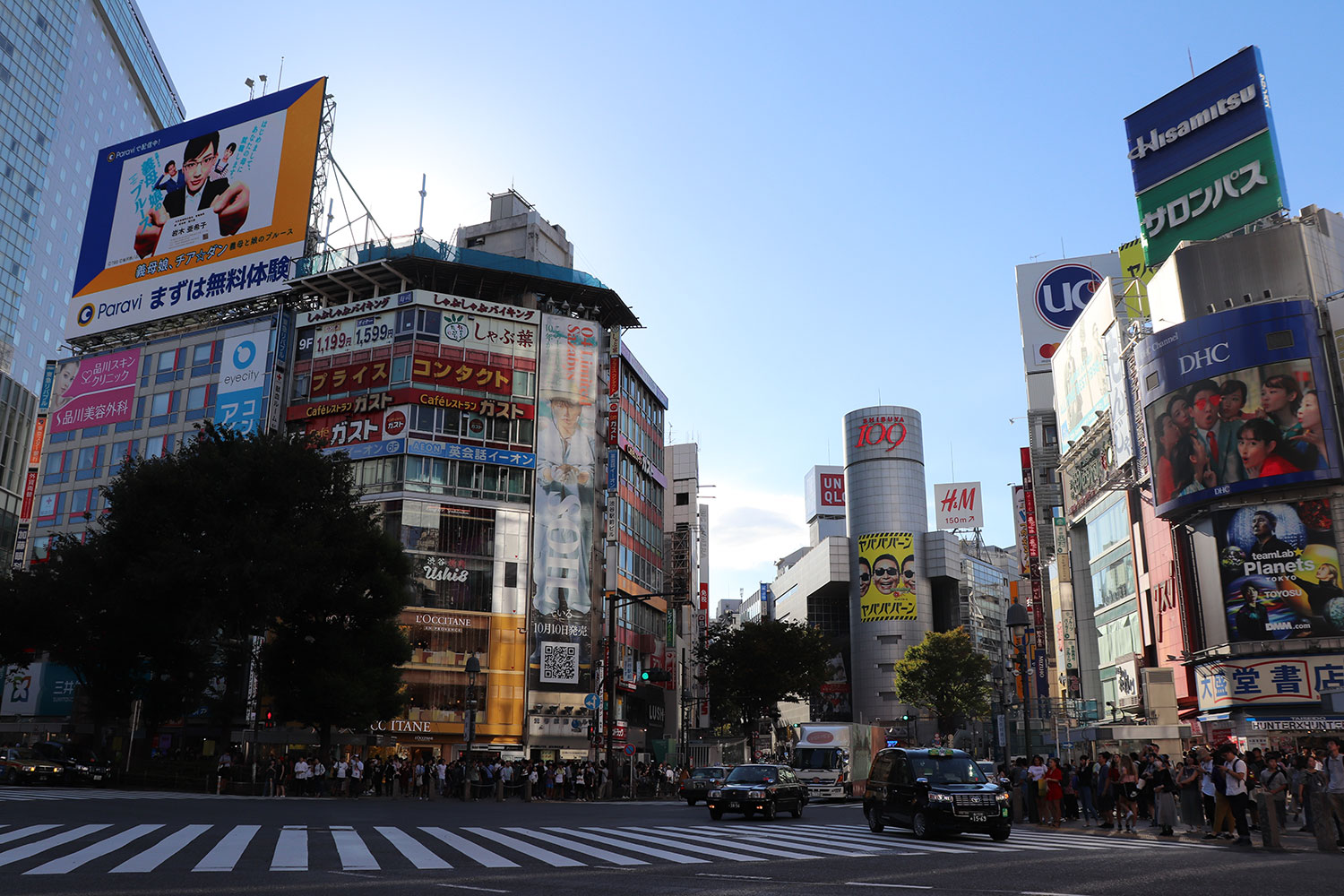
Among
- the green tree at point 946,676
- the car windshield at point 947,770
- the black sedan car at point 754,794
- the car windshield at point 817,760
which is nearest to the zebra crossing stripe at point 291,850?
the black sedan car at point 754,794

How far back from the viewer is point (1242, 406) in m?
43.7

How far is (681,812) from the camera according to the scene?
30.3 meters

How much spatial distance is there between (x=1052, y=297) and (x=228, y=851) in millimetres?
88634

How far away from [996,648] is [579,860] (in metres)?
139

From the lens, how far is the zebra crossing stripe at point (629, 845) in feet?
47.4

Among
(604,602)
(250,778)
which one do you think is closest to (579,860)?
(250,778)

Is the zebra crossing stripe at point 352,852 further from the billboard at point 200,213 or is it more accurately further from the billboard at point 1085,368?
the billboard at point 200,213

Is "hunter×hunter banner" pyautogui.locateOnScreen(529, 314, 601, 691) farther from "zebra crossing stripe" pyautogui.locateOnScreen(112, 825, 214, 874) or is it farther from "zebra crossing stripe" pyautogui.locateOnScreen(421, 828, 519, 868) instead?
"zebra crossing stripe" pyautogui.locateOnScreen(112, 825, 214, 874)

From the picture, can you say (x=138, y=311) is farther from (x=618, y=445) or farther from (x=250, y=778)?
(x=250, y=778)

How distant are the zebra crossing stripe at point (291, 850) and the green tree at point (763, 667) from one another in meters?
55.8

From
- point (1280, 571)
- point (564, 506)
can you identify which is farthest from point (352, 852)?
point (564, 506)

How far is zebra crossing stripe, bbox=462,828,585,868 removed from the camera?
13.6 m

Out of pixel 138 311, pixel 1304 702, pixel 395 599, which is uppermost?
pixel 138 311

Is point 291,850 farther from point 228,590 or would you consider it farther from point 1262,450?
point 1262,450
